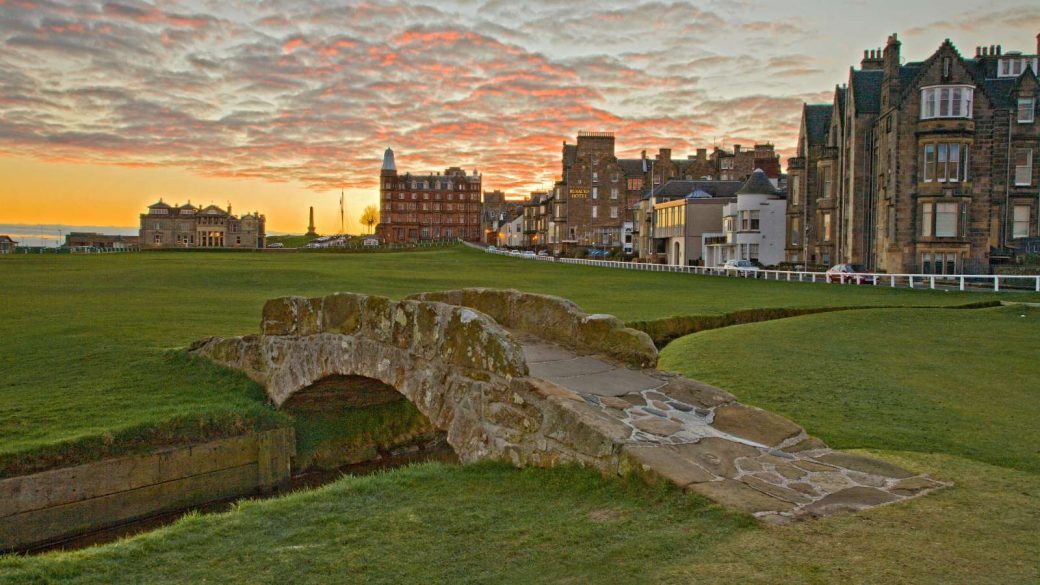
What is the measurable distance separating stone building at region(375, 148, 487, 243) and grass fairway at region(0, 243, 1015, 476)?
468 ft

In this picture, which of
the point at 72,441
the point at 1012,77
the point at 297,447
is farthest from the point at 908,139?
the point at 72,441

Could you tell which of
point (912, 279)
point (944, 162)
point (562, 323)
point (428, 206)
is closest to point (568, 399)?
point (562, 323)

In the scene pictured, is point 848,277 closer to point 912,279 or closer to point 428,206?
point 912,279

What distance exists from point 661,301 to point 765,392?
18.0m

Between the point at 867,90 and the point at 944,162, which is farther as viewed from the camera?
the point at 867,90

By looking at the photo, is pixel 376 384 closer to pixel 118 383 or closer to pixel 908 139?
pixel 118 383

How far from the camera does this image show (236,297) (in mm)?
32906

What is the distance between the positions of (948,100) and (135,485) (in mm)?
48457

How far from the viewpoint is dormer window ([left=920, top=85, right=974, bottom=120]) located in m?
44.1

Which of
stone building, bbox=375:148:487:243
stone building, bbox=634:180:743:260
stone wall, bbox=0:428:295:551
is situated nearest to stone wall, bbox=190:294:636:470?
stone wall, bbox=0:428:295:551

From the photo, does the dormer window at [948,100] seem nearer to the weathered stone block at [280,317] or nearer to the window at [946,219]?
the window at [946,219]

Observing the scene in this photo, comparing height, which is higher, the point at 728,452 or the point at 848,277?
the point at 848,277

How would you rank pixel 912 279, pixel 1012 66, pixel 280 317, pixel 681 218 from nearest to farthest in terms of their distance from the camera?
pixel 280 317 < pixel 912 279 < pixel 1012 66 < pixel 681 218

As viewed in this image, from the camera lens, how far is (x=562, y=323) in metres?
11.6
